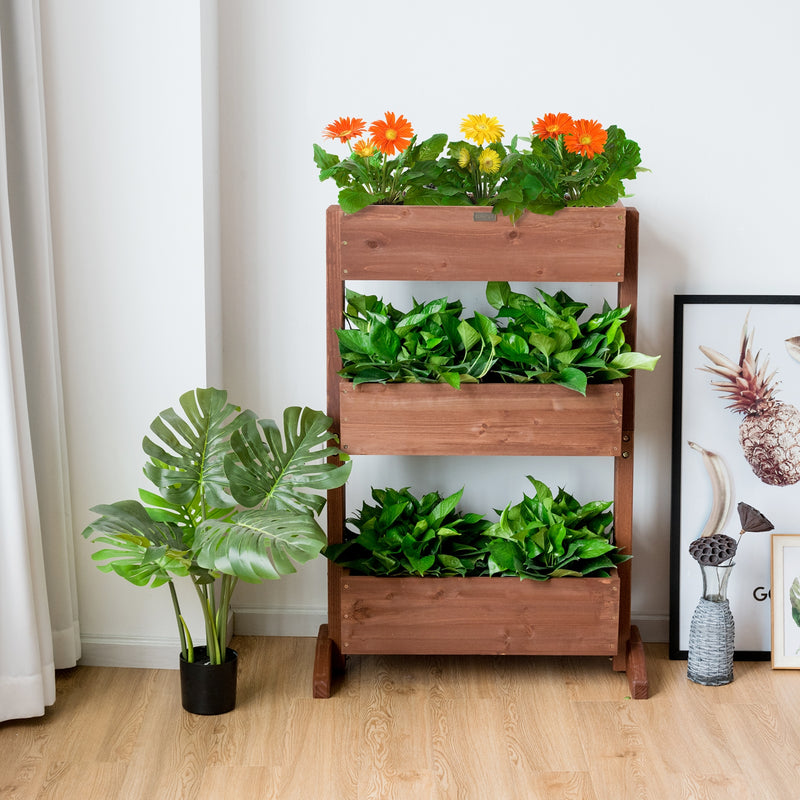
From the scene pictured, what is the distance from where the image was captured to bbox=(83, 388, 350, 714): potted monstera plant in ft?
6.69

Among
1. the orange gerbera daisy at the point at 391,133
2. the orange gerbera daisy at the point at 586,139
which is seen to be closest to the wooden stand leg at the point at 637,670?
the orange gerbera daisy at the point at 586,139

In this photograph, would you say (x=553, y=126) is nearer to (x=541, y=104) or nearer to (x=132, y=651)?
(x=541, y=104)

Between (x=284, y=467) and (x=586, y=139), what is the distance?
1047 millimetres

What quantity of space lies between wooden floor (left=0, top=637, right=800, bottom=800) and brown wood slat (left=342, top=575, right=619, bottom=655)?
0.13 meters

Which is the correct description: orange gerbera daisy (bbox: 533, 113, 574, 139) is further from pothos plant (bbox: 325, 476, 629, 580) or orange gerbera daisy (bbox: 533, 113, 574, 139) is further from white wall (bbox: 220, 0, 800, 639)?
pothos plant (bbox: 325, 476, 629, 580)

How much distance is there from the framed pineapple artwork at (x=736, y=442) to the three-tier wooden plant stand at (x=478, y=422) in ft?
0.86

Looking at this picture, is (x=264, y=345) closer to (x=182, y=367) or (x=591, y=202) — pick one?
(x=182, y=367)

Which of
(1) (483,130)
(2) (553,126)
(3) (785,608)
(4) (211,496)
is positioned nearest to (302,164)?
(1) (483,130)

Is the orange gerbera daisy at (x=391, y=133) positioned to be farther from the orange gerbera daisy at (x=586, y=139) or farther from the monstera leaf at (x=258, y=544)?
the monstera leaf at (x=258, y=544)

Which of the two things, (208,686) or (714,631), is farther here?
(714,631)

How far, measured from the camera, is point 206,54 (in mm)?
2305

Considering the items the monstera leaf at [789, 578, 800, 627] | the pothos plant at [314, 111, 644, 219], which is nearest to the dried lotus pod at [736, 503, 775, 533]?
the monstera leaf at [789, 578, 800, 627]

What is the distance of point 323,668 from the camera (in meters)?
2.34

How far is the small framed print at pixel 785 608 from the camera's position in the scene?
2455mm
